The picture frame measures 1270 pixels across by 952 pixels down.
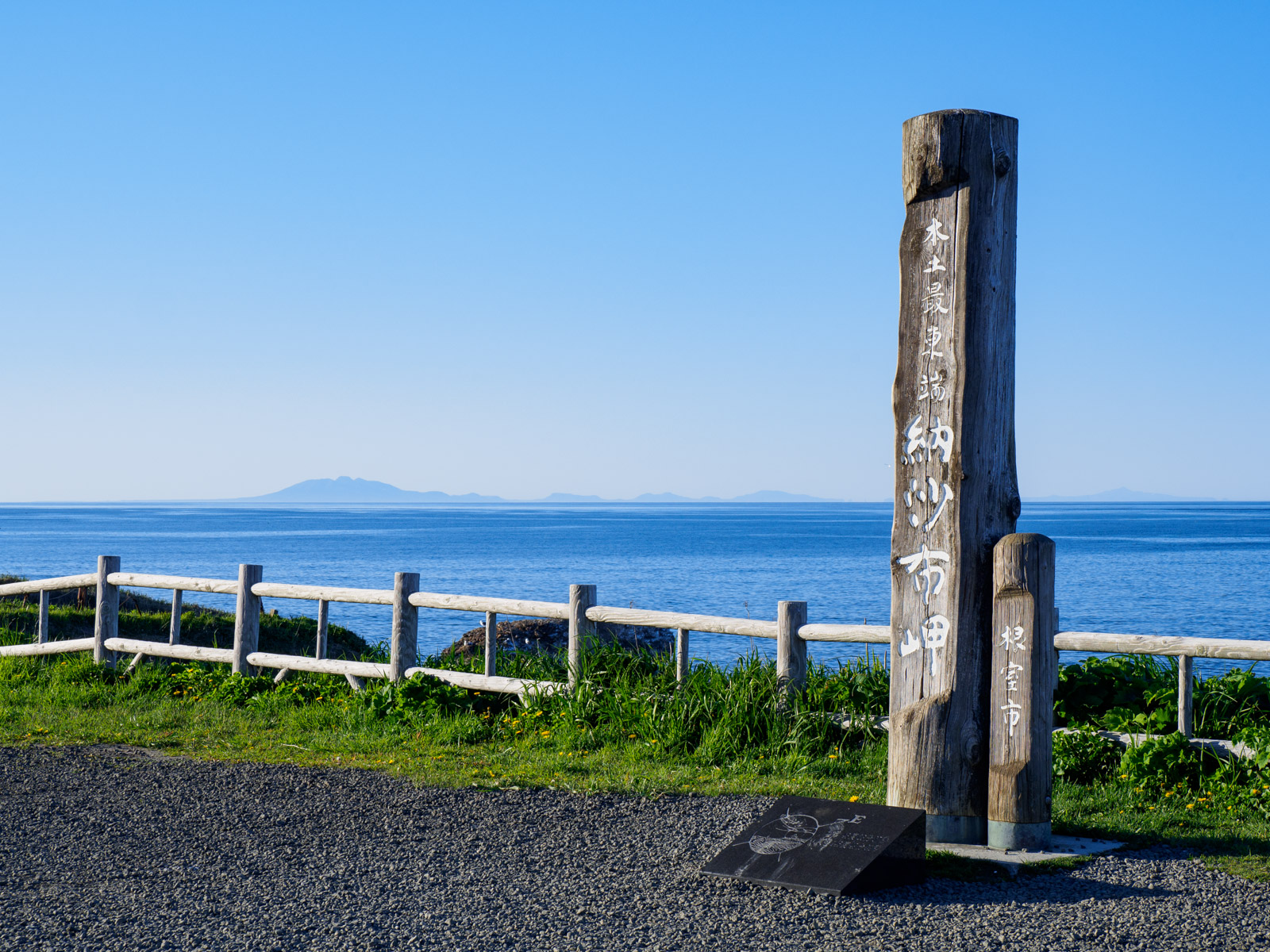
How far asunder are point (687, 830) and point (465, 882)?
4.45 ft

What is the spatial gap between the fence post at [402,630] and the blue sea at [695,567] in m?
3.09

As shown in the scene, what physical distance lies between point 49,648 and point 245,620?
9.65ft

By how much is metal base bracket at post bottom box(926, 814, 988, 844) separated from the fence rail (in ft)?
5.30

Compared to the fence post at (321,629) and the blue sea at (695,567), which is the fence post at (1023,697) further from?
the fence post at (321,629)

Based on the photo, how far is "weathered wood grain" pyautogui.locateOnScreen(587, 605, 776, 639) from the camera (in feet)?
25.7

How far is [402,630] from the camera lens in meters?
9.55

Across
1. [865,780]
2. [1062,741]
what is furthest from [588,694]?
[1062,741]

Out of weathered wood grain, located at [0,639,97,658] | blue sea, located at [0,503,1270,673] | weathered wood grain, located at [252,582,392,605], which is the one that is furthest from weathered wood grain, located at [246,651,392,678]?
blue sea, located at [0,503,1270,673]

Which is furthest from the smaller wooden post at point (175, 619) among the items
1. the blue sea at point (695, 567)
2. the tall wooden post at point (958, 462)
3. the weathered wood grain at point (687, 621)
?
the tall wooden post at point (958, 462)

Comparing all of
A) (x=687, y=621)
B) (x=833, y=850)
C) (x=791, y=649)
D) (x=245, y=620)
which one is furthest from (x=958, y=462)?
(x=245, y=620)

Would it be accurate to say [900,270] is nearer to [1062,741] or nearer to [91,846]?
[1062,741]

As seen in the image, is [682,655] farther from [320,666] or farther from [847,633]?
[320,666]

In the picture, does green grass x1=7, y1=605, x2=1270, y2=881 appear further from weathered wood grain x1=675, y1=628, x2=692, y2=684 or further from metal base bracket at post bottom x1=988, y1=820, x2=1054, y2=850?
metal base bracket at post bottom x1=988, y1=820, x2=1054, y2=850

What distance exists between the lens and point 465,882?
4.88m
